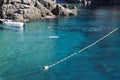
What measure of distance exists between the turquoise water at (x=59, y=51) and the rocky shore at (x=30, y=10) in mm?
6397

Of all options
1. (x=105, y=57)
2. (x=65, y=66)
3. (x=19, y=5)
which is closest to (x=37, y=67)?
(x=65, y=66)

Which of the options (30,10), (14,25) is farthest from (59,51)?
(30,10)

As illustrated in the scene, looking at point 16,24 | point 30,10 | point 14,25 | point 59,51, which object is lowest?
point 59,51

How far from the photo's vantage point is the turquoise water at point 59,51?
65812 mm

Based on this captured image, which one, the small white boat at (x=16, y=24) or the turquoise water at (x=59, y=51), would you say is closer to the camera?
the turquoise water at (x=59, y=51)

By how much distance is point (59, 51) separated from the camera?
276 ft

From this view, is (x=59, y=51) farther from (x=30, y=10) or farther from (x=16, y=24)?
(x=30, y=10)

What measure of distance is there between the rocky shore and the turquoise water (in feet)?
21.0

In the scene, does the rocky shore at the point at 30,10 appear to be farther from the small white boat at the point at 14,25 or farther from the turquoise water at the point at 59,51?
the small white boat at the point at 14,25

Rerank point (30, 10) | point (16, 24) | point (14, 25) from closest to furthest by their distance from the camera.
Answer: point (14, 25) → point (16, 24) → point (30, 10)

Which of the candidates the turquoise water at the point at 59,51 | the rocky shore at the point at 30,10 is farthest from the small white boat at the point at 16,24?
the rocky shore at the point at 30,10

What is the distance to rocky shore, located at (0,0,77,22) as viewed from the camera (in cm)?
12975

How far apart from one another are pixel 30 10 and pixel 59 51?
174 feet

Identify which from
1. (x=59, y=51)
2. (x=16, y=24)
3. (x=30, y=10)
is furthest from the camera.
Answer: (x=30, y=10)
